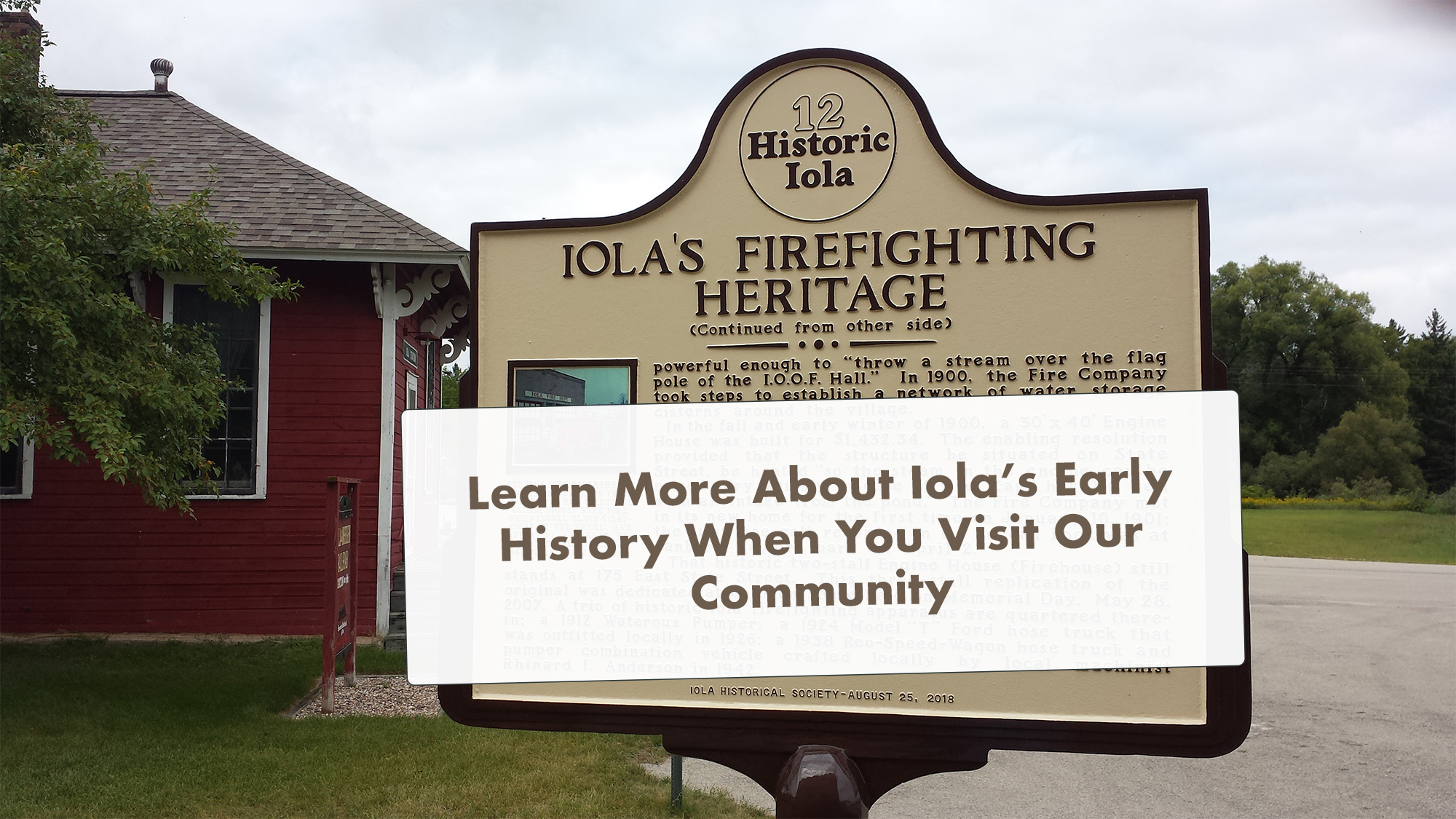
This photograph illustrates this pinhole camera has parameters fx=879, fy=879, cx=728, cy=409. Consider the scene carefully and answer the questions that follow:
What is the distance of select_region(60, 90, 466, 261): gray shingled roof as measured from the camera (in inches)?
327

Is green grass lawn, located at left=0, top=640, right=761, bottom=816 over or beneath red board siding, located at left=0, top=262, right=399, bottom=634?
beneath

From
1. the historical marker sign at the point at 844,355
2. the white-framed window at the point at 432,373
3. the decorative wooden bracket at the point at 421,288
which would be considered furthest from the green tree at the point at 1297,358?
the historical marker sign at the point at 844,355

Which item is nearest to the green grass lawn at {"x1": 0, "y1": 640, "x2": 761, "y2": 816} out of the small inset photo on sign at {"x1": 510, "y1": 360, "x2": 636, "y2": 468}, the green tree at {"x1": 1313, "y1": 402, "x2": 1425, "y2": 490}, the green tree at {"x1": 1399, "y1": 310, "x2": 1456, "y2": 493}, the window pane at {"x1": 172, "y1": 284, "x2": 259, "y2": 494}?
the window pane at {"x1": 172, "y1": 284, "x2": 259, "y2": 494}

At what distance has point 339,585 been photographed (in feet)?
21.8

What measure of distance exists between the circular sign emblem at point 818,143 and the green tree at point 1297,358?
162 feet

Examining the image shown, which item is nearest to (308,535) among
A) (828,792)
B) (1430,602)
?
(828,792)

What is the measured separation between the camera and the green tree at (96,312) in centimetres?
511

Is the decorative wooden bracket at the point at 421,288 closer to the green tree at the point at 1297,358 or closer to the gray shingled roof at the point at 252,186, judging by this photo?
the gray shingled roof at the point at 252,186

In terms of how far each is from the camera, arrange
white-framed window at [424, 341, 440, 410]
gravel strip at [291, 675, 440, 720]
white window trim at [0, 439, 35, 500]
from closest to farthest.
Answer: gravel strip at [291, 675, 440, 720] → white window trim at [0, 439, 35, 500] → white-framed window at [424, 341, 440, 410]

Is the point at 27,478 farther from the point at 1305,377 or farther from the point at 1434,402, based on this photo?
the point at 1434,402

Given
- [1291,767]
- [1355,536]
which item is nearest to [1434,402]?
[1355,536]

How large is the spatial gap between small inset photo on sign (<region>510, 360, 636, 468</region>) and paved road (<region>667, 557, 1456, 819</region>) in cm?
331

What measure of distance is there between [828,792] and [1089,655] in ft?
2.60

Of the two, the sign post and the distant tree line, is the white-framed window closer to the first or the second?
the sign post
